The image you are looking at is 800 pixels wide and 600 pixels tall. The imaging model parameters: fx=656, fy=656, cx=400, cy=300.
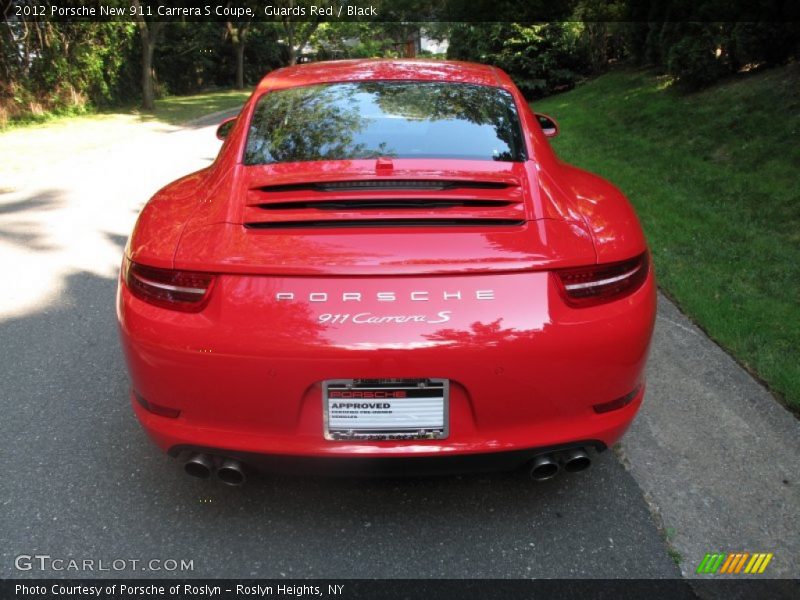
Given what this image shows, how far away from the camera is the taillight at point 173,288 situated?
2.15 meters

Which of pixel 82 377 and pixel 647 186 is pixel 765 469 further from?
pixel 647 186

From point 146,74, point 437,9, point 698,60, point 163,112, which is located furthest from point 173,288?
point 437,9

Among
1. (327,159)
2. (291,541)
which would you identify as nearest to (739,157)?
(327,159)

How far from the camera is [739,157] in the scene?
A: 24.4ft

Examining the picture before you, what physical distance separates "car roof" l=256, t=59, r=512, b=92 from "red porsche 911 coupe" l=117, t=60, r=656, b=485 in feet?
3.49

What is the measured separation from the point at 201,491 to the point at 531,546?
1.33 metres

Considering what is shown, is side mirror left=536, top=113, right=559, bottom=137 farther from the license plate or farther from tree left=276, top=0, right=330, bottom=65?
tree left=276, top=0, right=330, bottom=65

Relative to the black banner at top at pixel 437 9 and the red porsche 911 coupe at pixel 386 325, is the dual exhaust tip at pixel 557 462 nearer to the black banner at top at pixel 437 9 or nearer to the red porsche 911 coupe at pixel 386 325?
the red porsche 911 coupe at pixel 386 325

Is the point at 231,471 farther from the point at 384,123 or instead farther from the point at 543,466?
the point at 384,123

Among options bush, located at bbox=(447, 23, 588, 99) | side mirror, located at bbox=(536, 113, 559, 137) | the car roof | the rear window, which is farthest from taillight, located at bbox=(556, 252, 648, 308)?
bush, located at bbox=(447, 23, 588, 99)

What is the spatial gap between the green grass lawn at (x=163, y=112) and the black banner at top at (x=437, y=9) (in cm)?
266

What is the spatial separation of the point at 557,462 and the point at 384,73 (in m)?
2.17
